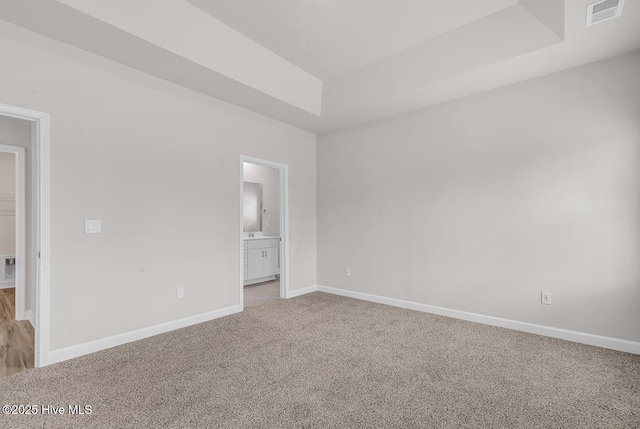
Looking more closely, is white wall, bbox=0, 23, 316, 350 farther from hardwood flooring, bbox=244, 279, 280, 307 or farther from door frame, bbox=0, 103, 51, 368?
hardwood flooring, bbox=244, 279, 280, 307

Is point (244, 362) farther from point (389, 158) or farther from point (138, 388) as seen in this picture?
point (389, 158)

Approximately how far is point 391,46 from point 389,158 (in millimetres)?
1492

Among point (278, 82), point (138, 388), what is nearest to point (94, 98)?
point (278, 82)

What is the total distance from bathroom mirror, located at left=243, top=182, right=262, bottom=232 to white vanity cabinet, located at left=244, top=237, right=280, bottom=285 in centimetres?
87

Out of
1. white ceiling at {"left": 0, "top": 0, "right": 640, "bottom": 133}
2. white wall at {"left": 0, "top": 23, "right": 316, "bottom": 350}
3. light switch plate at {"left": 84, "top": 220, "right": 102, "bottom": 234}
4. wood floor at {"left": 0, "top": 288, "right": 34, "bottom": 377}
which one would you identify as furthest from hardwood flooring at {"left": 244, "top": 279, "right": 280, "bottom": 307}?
white ceiling at {"left": 0, "top": 0, "right": 640, "bottom": 133}

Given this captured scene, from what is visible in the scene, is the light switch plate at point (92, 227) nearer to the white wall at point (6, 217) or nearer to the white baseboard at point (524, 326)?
the white baseboard at point (524, 326)

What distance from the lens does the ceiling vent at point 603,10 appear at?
2.14 metres

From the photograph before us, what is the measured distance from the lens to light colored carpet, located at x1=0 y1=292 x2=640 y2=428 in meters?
1.88

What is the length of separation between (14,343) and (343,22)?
439cm

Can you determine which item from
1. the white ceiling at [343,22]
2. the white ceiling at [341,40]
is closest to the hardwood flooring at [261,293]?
the white ceiling at [341,40]

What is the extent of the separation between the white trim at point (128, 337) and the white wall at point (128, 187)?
55 millimetres

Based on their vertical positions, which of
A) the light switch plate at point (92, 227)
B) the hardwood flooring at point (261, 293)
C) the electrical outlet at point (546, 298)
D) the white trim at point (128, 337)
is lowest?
the hardwood flooring at point (261, 293)

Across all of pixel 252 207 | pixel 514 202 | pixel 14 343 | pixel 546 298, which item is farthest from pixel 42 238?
pixel 546 298

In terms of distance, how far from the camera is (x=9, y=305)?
450cm
